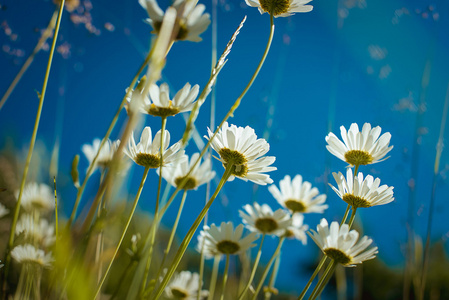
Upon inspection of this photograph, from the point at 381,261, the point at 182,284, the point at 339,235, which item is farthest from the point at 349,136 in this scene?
the point at 381,261

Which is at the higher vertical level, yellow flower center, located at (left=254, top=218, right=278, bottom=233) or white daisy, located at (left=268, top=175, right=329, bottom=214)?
white daisy, located at (left=268, top=175, right=329, bottom=214)

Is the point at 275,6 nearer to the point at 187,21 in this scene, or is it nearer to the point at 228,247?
the point at 187,21

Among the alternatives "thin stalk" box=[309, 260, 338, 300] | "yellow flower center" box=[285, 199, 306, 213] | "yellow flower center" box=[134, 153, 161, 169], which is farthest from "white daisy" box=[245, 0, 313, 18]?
"yellow flower center" box=[285, 199, 306, 213]

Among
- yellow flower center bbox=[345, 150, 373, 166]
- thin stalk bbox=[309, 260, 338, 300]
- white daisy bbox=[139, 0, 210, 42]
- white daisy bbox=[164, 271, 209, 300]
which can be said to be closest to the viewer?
white daisy bbox=[139, 0, 210, 42]

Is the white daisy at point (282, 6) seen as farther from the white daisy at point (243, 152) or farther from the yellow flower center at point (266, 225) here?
the yellow flower center at point (266, 225)

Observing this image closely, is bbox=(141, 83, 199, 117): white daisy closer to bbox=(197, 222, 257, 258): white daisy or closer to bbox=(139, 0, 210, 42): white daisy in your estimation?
bbox=(139, 0, 210, 42): white daisy

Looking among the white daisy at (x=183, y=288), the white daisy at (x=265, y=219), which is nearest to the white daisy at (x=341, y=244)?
the white daisy at (x=265, y=219)
